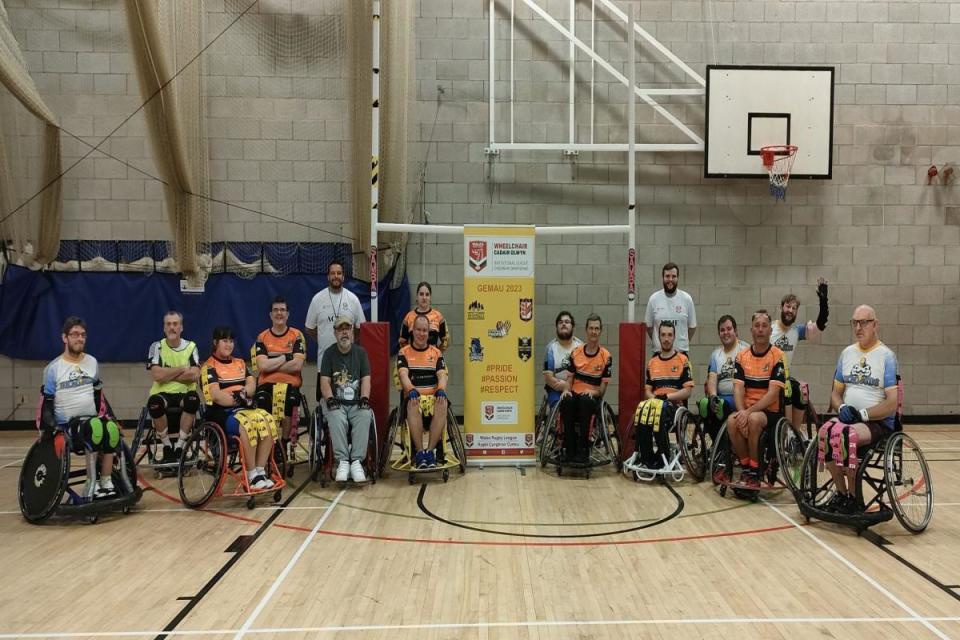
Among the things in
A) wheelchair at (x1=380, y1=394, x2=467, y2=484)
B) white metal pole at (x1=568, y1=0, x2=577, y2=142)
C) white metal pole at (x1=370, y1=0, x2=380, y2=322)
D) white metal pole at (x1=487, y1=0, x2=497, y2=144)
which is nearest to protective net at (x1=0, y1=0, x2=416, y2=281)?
white metal pole at (x1=487, y1=0, x2=497, y2=144)

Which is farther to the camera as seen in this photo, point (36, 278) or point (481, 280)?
point (36, 278)

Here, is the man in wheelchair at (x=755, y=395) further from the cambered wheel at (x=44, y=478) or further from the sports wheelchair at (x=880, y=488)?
the cambered wheel at (x=44, y=478)

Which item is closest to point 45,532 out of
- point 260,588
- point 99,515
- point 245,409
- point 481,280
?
point 99,515

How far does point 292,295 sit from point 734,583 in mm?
5197

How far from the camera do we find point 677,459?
525 cm

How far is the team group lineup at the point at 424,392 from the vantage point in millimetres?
4227

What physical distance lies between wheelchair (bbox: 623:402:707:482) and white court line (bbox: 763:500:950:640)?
0.76 metres

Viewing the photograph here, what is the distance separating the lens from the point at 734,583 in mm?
3408

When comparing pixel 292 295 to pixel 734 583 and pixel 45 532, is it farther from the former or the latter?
pixel 734 583

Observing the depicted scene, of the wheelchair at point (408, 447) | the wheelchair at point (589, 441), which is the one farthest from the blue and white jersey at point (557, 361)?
the wheelchair at point (408, 447)

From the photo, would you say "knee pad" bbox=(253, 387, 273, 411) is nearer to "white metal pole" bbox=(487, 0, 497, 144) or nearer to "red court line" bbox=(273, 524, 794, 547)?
"red court line" bbox=(273, 524, 794, 547)

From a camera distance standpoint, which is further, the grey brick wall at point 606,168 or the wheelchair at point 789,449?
the grey brick wall at point 606,168

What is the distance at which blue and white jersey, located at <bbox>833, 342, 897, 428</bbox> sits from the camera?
13.5 ft

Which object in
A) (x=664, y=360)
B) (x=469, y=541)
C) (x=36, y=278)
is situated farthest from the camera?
(x=36, y=278)
